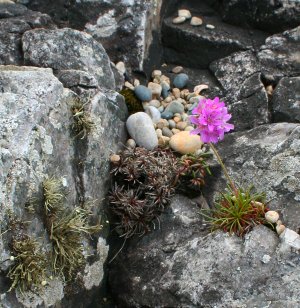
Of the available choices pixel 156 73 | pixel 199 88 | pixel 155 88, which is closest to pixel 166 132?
pixel 155 88

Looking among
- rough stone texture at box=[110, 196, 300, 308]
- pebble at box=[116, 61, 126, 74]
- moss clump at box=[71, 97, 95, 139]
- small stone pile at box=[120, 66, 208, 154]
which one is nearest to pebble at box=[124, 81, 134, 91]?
small stone pile at box=[120, 66, 208, 154]

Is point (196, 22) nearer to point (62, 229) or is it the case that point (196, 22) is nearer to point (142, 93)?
point (142, 93)

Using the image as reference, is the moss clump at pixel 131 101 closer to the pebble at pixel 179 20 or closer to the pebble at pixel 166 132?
the pebble at pixel 166 132

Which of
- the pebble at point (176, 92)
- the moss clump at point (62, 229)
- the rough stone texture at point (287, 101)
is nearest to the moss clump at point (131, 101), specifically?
the pebble at point (176, 92)

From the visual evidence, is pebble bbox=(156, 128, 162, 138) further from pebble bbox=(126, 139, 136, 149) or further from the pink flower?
the pink flower

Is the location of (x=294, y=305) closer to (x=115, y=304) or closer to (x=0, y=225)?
(x=115, y=304)

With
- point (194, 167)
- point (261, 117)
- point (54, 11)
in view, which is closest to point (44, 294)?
point (194, 167)
